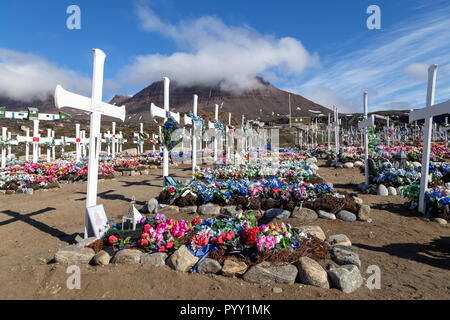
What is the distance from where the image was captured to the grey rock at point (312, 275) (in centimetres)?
329

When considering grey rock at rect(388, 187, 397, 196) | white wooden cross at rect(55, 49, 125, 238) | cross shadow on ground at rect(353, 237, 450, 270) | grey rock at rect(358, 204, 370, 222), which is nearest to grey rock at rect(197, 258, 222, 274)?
cross shadow on ground at rect(353, 237, 450, 270)

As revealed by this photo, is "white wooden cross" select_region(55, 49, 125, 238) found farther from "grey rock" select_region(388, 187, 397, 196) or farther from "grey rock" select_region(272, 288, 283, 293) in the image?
"grey rock" select_region(388, 187, 397, 196)

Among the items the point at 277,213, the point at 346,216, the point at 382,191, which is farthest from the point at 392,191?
the point at 277,213

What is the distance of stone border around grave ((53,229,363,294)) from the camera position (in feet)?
10.8

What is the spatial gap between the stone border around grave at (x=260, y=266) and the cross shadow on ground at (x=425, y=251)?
116 centimetres

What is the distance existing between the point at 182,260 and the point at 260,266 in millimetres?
1125

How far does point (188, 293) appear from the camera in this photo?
10.3 ft

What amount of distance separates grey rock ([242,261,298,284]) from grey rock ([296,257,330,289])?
0.10 m

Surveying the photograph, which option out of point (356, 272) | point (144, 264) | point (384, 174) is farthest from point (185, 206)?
point (384, 174)

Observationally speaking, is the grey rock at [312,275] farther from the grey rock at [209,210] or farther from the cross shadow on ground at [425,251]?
the grey rock at [209,210]

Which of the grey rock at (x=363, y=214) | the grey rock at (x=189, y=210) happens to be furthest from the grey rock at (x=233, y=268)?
the grey rock at (x=363, y=214)

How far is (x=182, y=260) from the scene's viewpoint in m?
3.74

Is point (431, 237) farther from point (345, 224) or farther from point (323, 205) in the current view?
point (323, 205)

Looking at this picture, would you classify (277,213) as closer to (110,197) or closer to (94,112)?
(94,112)
